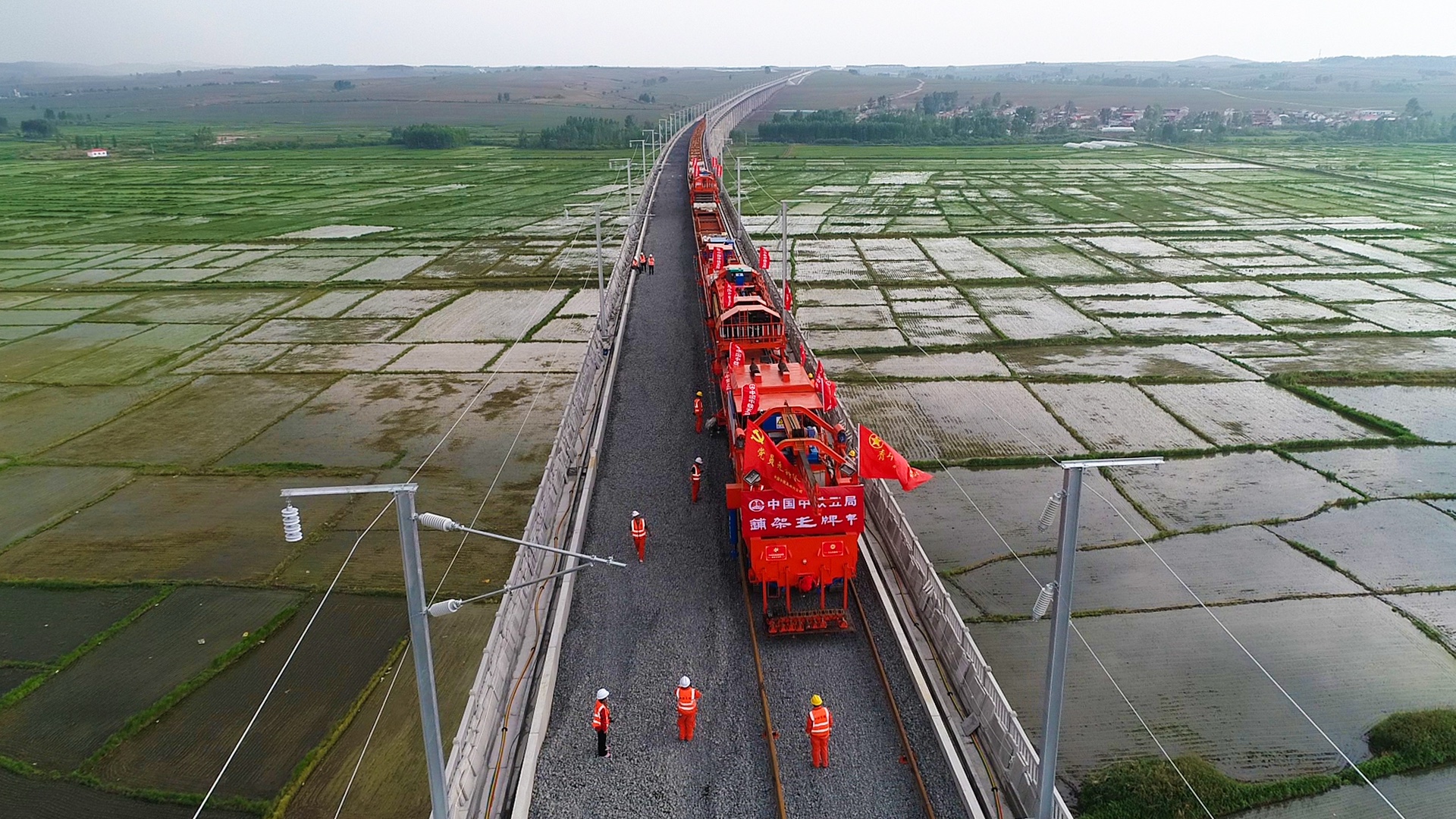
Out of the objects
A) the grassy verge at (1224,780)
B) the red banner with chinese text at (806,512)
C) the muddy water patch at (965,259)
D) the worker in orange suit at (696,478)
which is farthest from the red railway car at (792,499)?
the muddy water patch at (965,259)

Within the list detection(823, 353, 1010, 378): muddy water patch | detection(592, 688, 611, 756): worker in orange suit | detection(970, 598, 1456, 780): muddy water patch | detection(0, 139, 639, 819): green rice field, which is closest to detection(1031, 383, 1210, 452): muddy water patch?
detection(823, 353, 1010, 378): muddy water patch

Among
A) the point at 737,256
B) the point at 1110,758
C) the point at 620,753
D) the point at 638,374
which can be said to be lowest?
the point at 1110,758

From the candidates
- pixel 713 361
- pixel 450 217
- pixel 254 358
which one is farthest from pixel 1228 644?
pixel 450 217

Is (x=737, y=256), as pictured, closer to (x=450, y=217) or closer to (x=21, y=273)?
(x=450, y=217)

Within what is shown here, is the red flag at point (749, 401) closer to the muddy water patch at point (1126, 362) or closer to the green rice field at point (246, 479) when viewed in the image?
the green rice field at point (246, 479)

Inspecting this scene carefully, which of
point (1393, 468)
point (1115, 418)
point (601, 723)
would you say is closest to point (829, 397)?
point (601, 723)

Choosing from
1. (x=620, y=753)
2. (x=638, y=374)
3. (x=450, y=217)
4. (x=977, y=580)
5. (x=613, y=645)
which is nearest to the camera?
(x=620, y=753)

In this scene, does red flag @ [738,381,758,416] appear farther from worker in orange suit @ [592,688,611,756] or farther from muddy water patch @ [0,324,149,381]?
muddy water patch @ [0,324,149,381]
